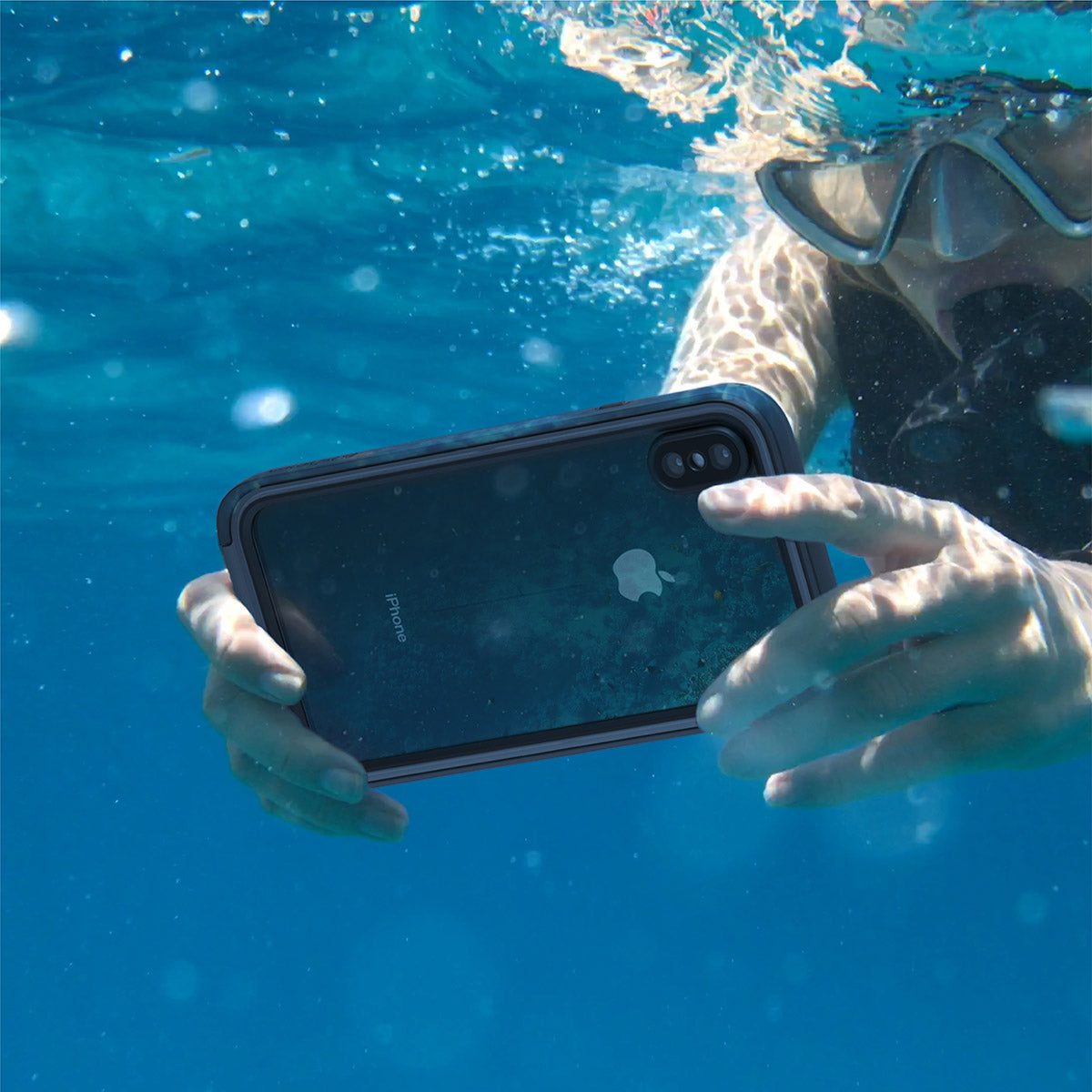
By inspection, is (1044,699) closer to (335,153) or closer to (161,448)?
(335,153)

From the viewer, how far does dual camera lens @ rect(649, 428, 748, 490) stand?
7.38ft

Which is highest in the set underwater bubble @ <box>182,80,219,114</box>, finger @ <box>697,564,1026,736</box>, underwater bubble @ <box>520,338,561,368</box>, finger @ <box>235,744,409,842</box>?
finger @ <box>697,564,1026,736</box>

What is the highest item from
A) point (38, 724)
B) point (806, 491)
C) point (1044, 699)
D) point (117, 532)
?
point (806, 491)

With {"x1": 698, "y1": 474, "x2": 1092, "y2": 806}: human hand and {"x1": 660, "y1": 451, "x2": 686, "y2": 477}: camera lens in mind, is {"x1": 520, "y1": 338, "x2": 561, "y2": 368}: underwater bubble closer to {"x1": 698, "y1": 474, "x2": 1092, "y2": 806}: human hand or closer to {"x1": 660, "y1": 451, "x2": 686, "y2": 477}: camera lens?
{"x1": 660, "y1": 451, "x2": 686, "y2": 477}: camera lens

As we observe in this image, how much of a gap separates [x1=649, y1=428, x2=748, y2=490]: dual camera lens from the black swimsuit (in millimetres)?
2576

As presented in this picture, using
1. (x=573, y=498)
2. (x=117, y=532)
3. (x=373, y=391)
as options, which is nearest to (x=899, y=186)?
(x=573, y=498)

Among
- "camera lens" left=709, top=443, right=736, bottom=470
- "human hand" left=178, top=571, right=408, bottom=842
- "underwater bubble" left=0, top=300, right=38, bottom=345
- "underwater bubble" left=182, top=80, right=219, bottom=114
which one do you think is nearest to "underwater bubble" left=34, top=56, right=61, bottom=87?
"underwater bubble" left=182, top=80, right=219, bottom=114

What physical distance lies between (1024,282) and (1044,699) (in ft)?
9.51

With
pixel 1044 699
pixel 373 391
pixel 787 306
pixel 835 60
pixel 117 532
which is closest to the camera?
pixel 1044 699

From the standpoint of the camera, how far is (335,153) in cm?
1091

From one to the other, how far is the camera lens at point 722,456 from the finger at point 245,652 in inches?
50.0

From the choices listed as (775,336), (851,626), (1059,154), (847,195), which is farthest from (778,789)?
(1059,154)

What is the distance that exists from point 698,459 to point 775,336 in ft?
7.97

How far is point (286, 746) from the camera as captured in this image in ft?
8.34
